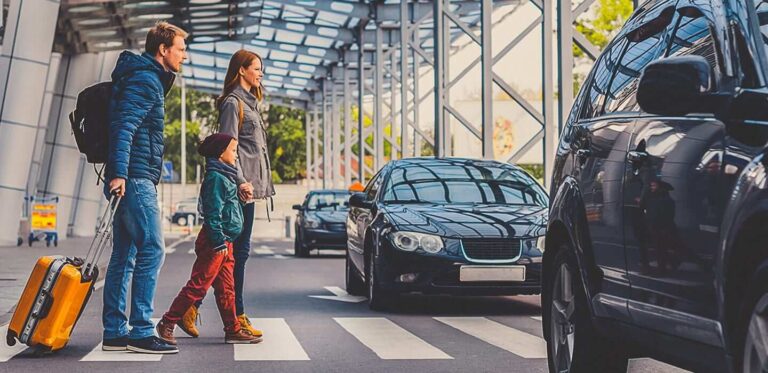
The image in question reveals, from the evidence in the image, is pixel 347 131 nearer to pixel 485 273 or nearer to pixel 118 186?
pixel 485 273

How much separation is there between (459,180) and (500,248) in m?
1.62

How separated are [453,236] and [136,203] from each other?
4078mm

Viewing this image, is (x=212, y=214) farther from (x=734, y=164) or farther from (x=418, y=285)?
(x=734, y=164)

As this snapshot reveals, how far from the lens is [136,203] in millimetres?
8906

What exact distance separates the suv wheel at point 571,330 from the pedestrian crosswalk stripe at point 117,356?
2865mm

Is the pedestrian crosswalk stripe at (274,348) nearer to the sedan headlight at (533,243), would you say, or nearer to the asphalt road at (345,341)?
the asphalt road at (345,341)

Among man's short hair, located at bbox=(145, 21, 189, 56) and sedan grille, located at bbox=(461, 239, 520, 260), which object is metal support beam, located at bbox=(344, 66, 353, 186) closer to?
sedan grille, located at bbox=(461, 239, 520, 260)

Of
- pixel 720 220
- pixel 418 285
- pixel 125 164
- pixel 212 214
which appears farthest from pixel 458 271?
pixel 720 220

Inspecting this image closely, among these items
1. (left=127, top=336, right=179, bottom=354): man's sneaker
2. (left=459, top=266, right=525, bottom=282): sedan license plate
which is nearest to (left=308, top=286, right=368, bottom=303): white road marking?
(left=459, top=266, right=525, bottom=282): sedan license plate

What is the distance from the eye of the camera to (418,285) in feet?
40.7

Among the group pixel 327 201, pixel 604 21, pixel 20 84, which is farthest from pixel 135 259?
pixel 604 21

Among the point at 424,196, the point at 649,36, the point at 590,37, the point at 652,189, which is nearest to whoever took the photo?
the point at 652,189

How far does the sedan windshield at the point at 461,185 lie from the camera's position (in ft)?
44.5

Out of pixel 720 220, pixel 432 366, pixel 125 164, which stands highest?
pixel 125 164
